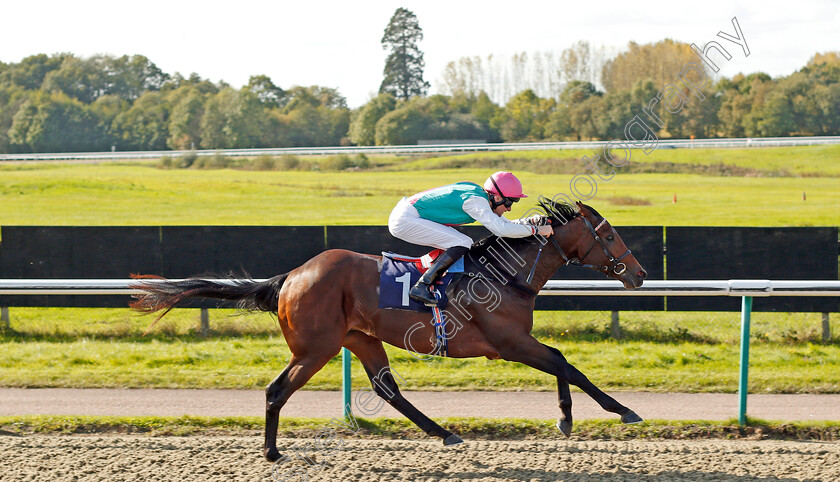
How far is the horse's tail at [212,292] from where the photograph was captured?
474 cm

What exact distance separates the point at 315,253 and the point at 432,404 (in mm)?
3758

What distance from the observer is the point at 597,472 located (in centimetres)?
411

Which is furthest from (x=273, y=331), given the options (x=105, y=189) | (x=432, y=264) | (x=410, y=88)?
(x=410, y=88)

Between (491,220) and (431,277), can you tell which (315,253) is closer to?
(431,277)

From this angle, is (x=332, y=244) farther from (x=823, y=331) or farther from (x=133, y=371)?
(x=823, y=331)

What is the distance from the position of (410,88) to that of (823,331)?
168 feet

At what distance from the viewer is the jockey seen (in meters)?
4.35

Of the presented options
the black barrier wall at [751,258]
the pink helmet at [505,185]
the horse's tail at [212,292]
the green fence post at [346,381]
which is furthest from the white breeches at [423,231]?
the black barrier wall at [751,258]

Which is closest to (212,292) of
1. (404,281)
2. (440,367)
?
(404,281)

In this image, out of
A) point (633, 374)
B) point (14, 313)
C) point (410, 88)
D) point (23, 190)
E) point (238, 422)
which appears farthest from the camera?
point (410, 88)

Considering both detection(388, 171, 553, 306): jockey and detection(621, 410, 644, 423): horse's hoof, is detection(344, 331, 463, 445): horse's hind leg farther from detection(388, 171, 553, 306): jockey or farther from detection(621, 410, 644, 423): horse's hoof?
detection(621, 410, 644, 423): horse's hoof

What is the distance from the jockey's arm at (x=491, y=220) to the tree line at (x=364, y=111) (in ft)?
72.9

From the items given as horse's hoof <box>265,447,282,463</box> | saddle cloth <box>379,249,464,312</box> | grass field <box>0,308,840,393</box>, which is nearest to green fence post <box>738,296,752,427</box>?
grass field <box>0,308,840,393</box>

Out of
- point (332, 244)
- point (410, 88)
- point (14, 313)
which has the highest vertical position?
point (410, 88)
